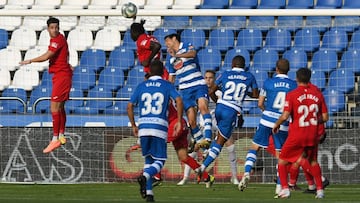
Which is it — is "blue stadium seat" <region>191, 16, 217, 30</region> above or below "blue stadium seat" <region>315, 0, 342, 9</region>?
below

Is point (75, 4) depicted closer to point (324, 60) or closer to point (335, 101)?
point (324, 60)

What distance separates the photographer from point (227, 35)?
22.9 meters

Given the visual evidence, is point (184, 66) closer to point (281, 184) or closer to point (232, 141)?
point (232, 141)

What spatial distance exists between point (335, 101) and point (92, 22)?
5394mm

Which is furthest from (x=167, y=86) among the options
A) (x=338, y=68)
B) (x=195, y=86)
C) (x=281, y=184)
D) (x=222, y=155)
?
(x=338, y=68)

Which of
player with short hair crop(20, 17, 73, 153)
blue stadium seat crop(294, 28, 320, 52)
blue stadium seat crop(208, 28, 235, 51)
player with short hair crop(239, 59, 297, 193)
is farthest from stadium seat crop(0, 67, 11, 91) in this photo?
player with short hair crop(239, 59, 297, 193)

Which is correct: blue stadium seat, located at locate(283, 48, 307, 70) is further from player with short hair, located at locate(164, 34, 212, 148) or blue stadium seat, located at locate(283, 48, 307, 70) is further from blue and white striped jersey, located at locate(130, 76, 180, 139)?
blue and white striped jersey, located at locate(130, 76, 180, 139)

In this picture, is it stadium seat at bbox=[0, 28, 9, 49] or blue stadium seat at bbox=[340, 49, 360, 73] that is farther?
stadium seat at bbox=[0, 28, 9, 49]

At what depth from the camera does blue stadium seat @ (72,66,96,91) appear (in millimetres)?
22344

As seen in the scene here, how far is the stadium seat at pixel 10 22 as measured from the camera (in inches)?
929

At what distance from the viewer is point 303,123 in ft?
46.4

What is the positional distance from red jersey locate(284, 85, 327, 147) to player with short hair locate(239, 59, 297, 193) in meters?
1.35

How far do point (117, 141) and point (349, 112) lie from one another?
446cm

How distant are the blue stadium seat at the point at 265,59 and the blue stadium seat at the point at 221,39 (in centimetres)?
65
